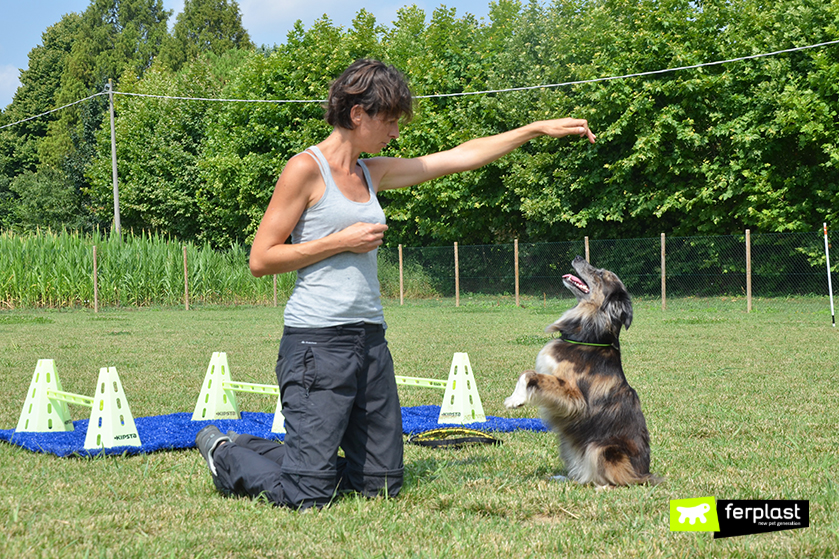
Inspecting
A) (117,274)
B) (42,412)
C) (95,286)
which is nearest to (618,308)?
(42,412)

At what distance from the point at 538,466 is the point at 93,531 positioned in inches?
100

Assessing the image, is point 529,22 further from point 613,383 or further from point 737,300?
point 613,383

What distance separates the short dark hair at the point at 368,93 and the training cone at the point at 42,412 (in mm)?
3465

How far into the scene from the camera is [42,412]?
5594mm

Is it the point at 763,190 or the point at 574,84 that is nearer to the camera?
the point at 763,190

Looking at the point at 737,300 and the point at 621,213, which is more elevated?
the point at 621,213

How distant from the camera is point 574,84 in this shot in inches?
949

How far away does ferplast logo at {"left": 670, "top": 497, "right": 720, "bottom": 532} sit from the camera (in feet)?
10.6

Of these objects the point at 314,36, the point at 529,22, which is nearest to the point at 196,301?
the point at 314,36

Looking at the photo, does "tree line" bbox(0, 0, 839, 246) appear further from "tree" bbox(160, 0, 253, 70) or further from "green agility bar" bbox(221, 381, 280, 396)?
"tree" bbox(160, 0, 253, 70)

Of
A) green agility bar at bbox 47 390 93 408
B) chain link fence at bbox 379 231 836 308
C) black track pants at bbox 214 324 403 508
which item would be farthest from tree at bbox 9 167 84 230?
black track pants at bbox 214 324 403 508

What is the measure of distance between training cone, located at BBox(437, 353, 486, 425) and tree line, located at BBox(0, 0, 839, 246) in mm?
10558

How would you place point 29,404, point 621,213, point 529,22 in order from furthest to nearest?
1. point 529,22
2. point 621,213
3. point 29,404

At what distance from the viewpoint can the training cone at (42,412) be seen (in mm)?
5543
